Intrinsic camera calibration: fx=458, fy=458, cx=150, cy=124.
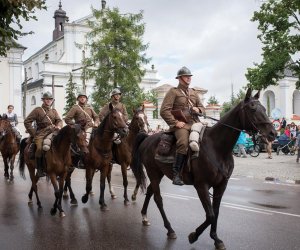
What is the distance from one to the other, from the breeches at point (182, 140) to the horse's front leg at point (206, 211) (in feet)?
2.05

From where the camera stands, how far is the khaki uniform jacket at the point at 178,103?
7672 millimetres

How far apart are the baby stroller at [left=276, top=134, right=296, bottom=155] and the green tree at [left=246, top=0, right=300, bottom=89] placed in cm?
441

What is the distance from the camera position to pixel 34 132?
10617mm

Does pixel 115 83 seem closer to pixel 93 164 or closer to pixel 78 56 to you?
pixel 78 56

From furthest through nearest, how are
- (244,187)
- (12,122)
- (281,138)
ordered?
1. (281,138)
2. (12,122)
3. (244,187)

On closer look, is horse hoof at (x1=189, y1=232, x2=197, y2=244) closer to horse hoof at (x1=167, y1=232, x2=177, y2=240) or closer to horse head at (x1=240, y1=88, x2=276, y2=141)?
horse hoof at (x1=167, y1=232, x2=177, y2=240)

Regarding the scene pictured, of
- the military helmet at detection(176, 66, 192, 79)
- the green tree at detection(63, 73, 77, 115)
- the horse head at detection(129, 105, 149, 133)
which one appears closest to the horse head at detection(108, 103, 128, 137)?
the horse head at detection(129, 105, 149, 133)

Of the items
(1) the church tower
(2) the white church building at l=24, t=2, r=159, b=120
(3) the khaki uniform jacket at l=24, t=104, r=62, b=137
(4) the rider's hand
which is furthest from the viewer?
(1) the church tower

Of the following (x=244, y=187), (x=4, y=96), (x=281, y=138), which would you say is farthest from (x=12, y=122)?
(x=4, y=96)

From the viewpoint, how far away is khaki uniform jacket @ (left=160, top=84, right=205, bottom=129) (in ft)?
25.2

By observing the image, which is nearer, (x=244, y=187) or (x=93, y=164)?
(x=93, y=164)

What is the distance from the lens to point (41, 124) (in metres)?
10.7

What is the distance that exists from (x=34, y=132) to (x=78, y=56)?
56099 millimetres

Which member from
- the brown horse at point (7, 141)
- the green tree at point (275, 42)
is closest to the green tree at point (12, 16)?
the brown horse at point (7, 141)
